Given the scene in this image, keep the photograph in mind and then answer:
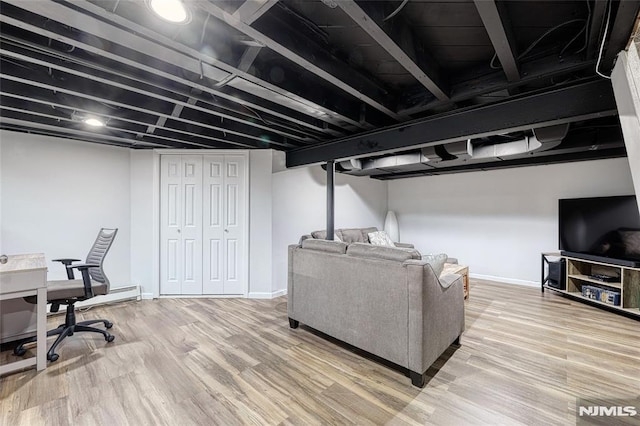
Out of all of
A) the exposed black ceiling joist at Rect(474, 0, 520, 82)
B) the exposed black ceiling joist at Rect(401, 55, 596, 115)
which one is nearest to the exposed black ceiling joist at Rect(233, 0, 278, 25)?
the exposed black ceiling joist at Rect(474, 0, 520, 82)

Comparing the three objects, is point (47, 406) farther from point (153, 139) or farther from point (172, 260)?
point (153, 139)

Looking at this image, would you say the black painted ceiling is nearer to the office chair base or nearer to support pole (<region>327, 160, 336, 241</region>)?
support pole (<region>327, 160, 336, 241</region>)

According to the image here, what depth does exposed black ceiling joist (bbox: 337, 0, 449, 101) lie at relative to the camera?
4.32 ft

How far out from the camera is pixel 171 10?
1.27m

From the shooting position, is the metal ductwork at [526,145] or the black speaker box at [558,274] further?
the black speaker box at [558,274]

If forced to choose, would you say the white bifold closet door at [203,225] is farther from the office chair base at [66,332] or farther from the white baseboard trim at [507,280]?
the white baseboard trim at [507,280]

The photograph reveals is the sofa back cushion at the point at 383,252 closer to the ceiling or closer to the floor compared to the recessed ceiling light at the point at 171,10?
closer to the floor

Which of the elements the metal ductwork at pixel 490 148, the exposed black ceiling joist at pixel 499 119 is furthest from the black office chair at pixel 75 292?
the metal ductwork at pixel 490 148

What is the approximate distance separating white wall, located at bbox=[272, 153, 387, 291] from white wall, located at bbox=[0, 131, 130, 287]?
221 cm

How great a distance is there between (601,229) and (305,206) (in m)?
4.21

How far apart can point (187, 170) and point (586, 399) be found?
4.88 metres

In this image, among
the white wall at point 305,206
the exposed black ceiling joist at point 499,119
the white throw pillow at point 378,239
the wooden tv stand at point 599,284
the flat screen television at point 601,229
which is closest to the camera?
the exposed black ceiling joist at point 499,119

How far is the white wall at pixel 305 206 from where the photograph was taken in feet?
14.2

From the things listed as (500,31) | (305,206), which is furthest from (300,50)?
(305,206)
